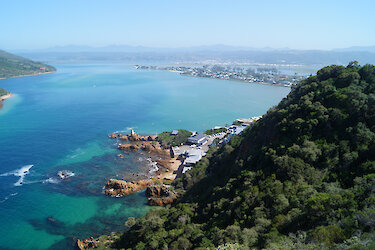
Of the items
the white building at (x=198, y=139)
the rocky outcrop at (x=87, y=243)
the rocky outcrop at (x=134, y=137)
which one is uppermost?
the white building at (x=198, y=139)

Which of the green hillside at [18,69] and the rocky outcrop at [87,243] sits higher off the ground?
the green hillside at [18,69]

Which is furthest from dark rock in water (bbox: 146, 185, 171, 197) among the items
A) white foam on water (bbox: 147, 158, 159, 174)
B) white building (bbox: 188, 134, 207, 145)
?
white building (bbox: 188, 134, 207, 145)

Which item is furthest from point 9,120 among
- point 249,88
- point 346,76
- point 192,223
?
point 249,88

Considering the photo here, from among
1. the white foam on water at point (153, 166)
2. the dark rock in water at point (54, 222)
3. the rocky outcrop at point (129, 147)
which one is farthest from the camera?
the rocky outcrop at point (129, 147)

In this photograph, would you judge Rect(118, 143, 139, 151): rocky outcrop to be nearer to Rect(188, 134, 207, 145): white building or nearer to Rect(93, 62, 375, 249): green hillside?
Rect(188, 134, 207, 145): white building

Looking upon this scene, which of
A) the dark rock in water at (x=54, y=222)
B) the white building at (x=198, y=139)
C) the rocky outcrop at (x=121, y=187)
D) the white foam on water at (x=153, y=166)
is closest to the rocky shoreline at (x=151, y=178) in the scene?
the rocky outcrop at (x=121, y=187)

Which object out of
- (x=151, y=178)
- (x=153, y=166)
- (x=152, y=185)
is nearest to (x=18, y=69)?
(x=153, y=166)

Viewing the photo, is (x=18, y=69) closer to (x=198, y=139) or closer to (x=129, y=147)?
(x=129, y=147)

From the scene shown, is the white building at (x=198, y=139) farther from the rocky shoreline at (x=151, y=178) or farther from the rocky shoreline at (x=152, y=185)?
the rocky shoreline at (x=151, y=178)
